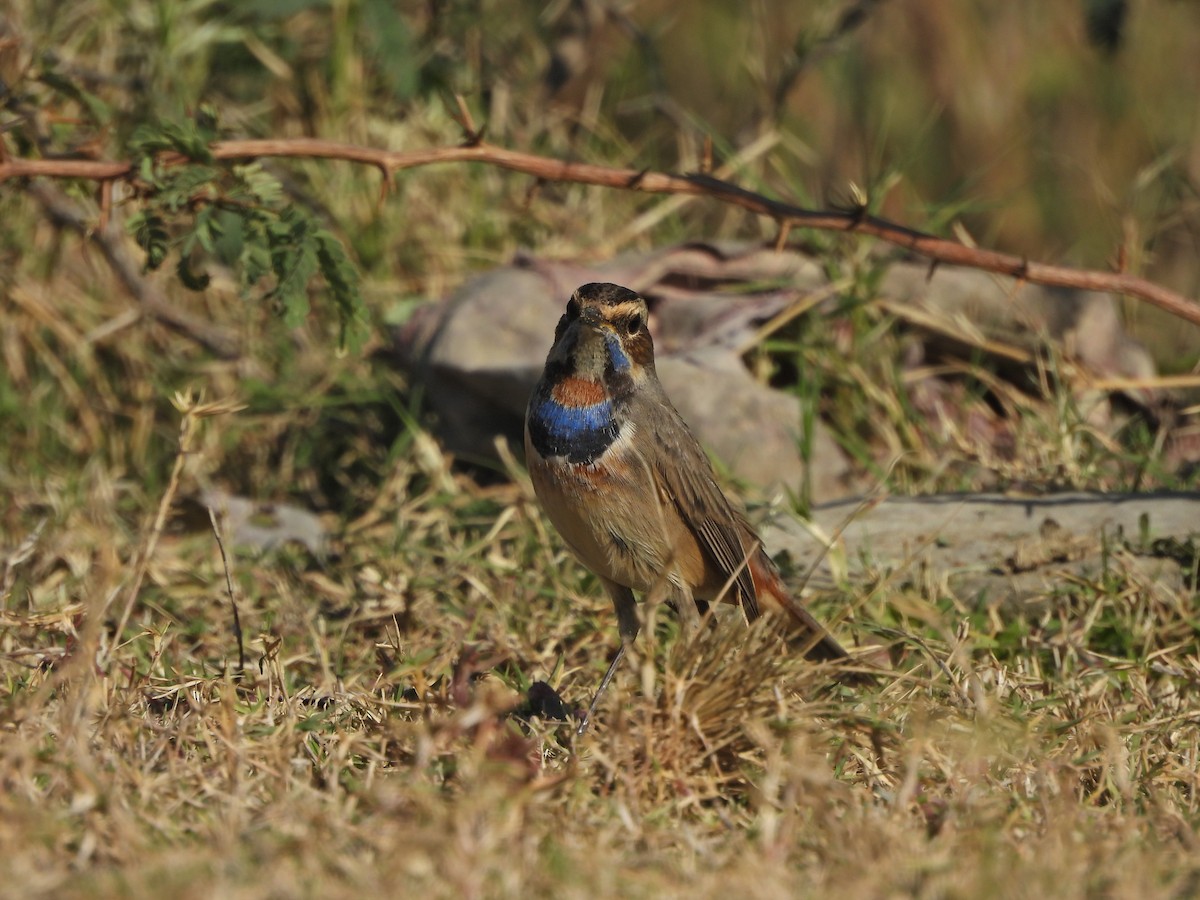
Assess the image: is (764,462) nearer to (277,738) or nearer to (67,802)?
(277,738)

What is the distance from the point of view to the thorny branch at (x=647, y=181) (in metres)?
4.92

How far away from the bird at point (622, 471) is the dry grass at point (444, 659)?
1.04 ft

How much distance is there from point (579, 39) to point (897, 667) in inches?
169

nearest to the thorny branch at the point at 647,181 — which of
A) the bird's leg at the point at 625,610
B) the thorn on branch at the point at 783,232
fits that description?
the thorn on branch at the point at 783,232

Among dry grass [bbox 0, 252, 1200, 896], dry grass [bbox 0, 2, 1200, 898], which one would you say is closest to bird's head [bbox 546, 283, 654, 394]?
dry grass [bbox 0, 2, 1200, 898]

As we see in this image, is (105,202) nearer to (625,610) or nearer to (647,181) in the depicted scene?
(647,181)

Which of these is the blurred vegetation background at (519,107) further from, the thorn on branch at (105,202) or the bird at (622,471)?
the bird at (622,471)

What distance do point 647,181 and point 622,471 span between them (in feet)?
3.24

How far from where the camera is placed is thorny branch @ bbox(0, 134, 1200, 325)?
4922 millimetres

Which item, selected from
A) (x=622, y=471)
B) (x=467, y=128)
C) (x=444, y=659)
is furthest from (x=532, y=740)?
(x=467, y=128)

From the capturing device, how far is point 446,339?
639cm

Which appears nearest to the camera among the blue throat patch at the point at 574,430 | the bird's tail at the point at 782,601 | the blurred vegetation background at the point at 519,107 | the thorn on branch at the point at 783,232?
the blue throat patch at the point at 574,430

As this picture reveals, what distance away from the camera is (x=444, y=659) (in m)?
4.66

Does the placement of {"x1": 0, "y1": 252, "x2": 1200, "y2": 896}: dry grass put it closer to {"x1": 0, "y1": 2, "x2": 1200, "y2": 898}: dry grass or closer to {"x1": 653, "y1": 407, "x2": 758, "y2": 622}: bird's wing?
{"x1": 0, "y1": 2, "x2": 1200, "y2": 898}: dry grass
